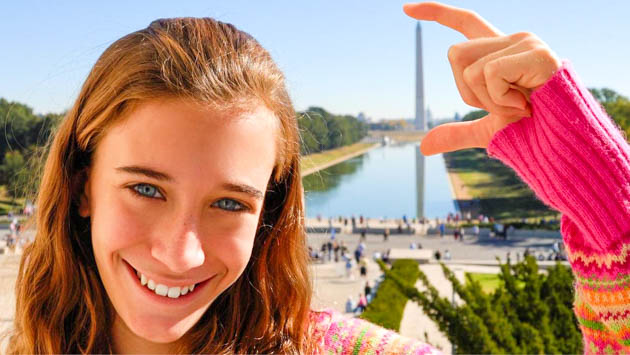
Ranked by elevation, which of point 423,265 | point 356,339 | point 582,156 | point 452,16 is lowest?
point 356,339

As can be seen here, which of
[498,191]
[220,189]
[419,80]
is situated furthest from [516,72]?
[419,80]

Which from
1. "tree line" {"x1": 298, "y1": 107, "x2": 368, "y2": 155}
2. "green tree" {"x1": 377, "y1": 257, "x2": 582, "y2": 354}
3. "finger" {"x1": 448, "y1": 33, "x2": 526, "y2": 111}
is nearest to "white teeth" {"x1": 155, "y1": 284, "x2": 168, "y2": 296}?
"tree line" {"x1": 298, "y1": 107, "x2": 368, "y2": 155}

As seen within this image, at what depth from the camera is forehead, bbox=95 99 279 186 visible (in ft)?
4.62

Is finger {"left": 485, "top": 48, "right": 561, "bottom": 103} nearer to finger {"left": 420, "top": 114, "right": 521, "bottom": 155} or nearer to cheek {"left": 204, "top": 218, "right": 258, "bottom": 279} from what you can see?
finger {"left": 420, "top": 114, "right": 521, "bottom": 155}

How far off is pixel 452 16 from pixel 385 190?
6015cm

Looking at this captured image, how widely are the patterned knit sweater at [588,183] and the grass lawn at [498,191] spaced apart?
22.9 metres

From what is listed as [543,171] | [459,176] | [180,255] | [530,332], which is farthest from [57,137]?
[459,176]

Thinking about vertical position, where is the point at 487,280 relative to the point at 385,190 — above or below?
below

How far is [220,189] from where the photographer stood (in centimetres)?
145

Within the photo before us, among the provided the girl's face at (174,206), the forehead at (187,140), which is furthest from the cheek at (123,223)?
the forehead at (187,140)

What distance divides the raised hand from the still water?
30.3m

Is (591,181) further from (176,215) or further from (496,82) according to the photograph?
(176,215)

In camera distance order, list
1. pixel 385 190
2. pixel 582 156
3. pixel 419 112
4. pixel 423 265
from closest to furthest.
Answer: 1. pixel 582 156
2. pixel 423 265
3. pixel 385 190
4. pixel 419 112

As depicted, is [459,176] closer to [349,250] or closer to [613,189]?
[349,250]
